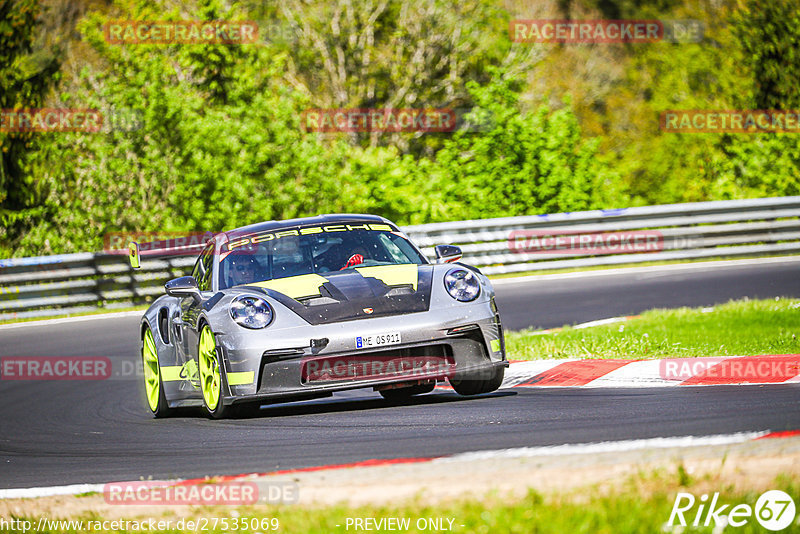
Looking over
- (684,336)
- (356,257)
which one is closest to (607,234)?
(684,336)

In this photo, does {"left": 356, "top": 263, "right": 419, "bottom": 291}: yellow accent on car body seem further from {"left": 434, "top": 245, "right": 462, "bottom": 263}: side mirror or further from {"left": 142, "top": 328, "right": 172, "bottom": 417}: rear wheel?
{"left": 142, "top": 328, "right": 172, "bottom": 417}: rear wheel

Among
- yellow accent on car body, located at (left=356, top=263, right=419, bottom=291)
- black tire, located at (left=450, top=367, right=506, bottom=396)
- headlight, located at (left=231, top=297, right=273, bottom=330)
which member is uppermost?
yellow accent on car body, located at (left=356, top=263, right=419, bottom=291)

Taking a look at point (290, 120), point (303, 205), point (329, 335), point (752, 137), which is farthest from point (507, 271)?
point (329, 335)

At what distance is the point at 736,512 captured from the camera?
3578 millimetres

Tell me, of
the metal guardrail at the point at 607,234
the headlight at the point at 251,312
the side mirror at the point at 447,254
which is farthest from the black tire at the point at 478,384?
the metal guardrail at the point at 607,234

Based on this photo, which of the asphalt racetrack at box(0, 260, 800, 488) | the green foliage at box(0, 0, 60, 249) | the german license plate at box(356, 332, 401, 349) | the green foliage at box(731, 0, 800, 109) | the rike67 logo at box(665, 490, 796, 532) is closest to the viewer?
the rike67 logo at box(665, 490, 796, 532)

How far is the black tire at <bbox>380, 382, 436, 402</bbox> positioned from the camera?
809 cm

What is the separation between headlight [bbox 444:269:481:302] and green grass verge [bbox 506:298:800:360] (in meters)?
1.93

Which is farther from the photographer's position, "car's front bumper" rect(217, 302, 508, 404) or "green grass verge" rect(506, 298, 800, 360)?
"green grass verge" rect(506, 298, 800, 360)

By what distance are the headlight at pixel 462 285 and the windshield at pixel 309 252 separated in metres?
0.63

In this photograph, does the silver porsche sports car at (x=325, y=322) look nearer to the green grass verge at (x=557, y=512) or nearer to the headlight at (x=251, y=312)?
the headlight at (x=251, y=312)

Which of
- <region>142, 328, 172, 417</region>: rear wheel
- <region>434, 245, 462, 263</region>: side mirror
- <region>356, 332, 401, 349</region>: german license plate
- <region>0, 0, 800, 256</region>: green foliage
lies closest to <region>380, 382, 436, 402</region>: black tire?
<region>434, 245, 462, 263</region>: side mirror

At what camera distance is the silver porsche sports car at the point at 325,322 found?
6875 millimetres

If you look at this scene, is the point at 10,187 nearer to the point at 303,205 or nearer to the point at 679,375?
the point at 303,205
